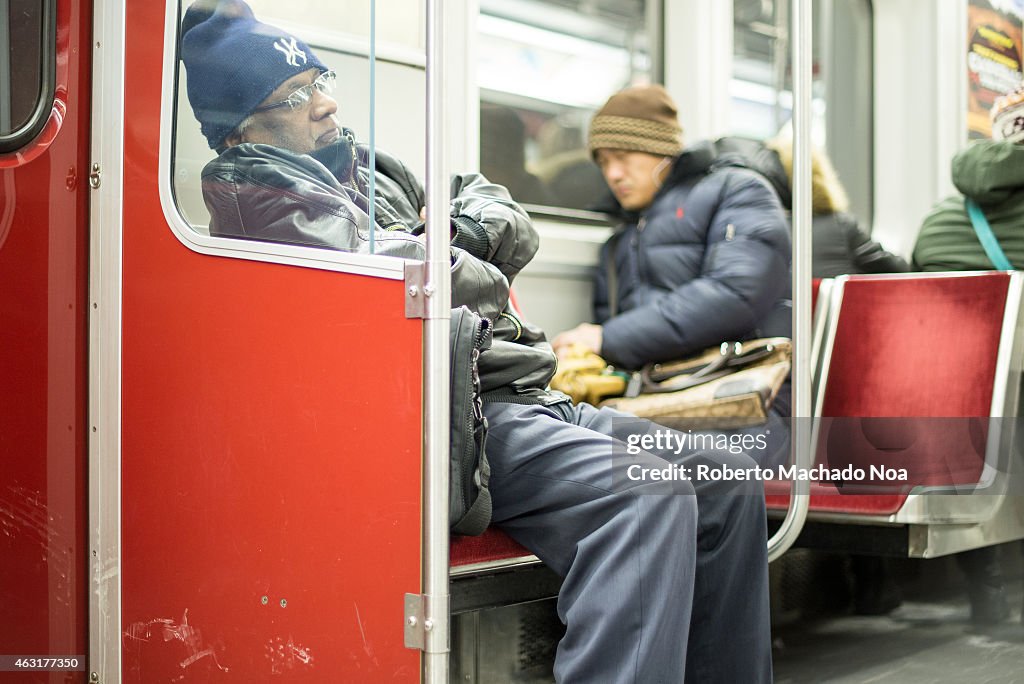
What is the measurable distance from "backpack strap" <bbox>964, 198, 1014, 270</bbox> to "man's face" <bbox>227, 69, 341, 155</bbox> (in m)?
2.33

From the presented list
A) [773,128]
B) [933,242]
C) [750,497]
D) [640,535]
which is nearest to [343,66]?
[640,535]

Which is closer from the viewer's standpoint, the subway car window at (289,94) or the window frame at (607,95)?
the subway car window at (289,94)

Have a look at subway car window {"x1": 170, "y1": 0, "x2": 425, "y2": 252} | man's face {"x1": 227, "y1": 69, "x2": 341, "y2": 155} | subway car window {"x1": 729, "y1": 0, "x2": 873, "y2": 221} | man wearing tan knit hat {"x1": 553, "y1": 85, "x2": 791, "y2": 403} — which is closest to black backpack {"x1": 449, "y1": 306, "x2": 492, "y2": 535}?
subway car window {"x1": 170, "y1": 0, "x2": 425, "y2": 252}

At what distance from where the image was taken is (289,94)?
1.94 m

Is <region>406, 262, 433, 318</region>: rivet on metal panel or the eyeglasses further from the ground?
the eyeglasses

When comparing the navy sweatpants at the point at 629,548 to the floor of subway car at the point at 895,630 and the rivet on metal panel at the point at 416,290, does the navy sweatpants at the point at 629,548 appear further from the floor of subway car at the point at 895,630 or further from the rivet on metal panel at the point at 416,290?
the floor of subway car at the point at 895,630

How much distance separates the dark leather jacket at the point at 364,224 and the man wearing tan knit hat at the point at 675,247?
135cm

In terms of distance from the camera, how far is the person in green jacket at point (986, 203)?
3314 mm

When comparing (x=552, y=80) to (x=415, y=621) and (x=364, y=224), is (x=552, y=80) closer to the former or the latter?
(x=364, y=224)

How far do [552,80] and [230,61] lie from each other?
2.14m

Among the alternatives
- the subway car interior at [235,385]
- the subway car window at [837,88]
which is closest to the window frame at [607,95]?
the subway car window at [837,88]

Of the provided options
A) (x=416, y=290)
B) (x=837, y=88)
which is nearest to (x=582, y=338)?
(x=416, y=290)

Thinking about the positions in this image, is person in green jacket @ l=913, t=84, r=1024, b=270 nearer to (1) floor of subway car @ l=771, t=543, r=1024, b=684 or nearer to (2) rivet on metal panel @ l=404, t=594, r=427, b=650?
(1) floor of subway car @ l=771, t=543, r=1024, b=684

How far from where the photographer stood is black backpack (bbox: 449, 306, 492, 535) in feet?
5.93
